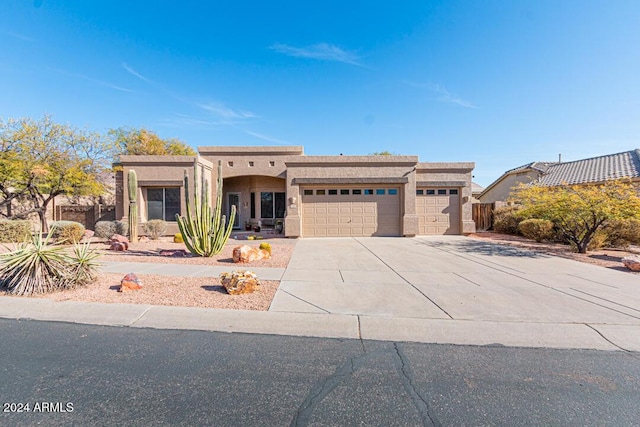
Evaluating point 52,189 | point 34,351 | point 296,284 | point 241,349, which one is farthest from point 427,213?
point 52,189

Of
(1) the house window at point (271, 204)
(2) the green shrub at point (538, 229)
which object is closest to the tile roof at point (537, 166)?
(2) the green shrub at point (538, 229)

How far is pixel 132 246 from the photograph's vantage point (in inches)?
448

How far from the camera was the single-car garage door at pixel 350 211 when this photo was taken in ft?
48.7

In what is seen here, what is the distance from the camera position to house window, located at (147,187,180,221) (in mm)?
15469

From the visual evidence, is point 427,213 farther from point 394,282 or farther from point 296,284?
point 296,284

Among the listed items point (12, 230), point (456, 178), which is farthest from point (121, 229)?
point (456, 178)

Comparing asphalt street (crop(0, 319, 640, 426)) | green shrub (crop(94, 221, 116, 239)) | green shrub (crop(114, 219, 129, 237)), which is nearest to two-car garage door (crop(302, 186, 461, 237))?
green shrub (crop(114, 219, 129, 237))

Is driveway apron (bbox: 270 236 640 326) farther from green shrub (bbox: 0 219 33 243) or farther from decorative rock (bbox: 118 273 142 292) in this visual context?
green shrub (bbox: 0 219 33 243)

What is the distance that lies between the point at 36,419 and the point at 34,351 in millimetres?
1537

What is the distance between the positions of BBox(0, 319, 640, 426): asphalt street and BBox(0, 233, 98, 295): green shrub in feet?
6.13

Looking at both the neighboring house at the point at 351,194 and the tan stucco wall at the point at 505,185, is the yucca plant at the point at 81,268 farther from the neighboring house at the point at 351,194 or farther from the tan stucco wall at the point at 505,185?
the tan stucco wall at the point at 505,185

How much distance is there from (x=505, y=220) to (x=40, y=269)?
20381mm

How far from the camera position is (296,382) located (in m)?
2.84

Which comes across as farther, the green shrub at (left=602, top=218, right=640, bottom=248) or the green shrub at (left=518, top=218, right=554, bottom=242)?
the green shrub at (left=518, top=218, right=554, bottom=242)
